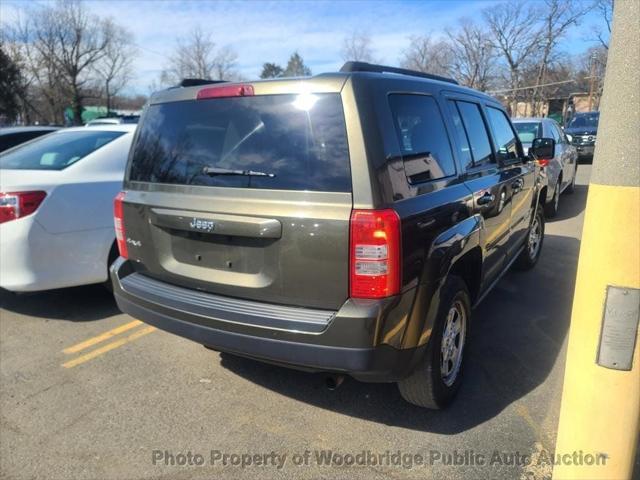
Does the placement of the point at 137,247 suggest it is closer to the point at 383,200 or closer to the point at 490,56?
the point at 383,200

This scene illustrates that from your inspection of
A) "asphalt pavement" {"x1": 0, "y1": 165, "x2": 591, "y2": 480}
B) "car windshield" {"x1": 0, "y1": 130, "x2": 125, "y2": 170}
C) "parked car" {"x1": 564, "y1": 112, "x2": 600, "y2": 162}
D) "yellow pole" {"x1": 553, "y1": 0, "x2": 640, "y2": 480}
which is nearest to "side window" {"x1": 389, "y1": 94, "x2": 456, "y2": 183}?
"yellow pole" {"x1": 553, "y1": 0, "x2": 640, "y2": 480}

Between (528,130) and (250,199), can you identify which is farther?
(528,130)

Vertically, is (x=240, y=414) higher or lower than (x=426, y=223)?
lower

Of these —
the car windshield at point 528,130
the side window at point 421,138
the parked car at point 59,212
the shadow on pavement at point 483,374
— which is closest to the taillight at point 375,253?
the side window at point 421,138

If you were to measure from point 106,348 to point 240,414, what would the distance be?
1519mm

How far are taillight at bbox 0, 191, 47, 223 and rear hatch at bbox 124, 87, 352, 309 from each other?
1368 millimetres

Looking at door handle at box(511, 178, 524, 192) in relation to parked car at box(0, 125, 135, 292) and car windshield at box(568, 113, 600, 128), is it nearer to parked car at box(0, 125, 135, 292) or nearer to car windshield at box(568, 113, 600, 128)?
parked car at box(0, 125, 135, 292)

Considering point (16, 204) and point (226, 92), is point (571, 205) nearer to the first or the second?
point (226, 92)

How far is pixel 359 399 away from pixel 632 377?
1.72 metres

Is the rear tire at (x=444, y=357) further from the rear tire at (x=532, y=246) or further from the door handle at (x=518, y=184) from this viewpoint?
the rear tire at (x=532, y=246)

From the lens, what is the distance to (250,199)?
2535mm

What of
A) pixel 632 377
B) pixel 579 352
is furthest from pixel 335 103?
pixel 632 377

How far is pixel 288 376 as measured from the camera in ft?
11.4

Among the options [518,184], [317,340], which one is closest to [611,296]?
[317,340]
